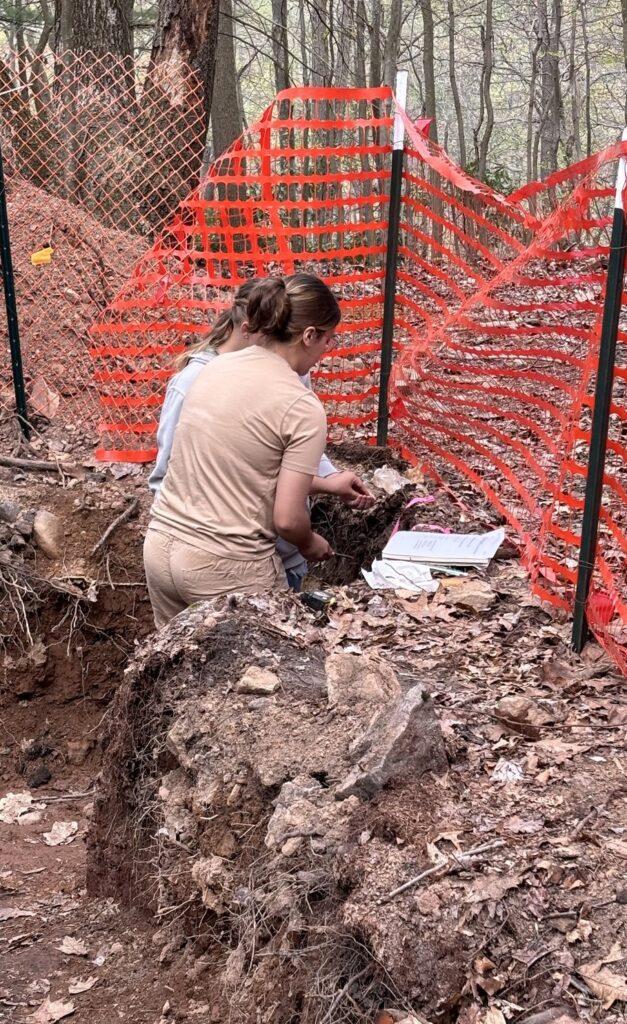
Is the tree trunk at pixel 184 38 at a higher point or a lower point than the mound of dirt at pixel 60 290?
higher

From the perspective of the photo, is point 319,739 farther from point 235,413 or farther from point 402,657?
point 235,413

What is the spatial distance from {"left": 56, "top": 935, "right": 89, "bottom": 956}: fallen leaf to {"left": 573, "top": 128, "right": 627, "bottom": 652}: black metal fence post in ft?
7.06

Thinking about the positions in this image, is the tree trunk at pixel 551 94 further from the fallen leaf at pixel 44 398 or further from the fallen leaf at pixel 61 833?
the fallen leaf at pixel 61 833

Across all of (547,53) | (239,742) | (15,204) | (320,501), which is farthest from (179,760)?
(547,53)

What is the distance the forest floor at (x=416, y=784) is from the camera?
2.31m

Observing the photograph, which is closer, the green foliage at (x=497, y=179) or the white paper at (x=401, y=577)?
the white paper at (x=401, y=577)

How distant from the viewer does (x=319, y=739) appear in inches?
122

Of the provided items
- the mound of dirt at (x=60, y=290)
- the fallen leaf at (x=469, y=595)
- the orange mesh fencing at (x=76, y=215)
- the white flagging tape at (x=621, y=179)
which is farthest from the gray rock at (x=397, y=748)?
the mound of dirt at (x=60, y=290)

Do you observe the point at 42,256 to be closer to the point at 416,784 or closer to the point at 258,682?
the point at 258,682

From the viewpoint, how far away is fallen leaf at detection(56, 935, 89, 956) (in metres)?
3.28

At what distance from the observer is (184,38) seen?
9.20 m

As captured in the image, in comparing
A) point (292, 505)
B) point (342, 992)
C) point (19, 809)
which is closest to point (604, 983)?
point (342, 992)

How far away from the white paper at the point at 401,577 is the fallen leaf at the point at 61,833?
5.83 ft

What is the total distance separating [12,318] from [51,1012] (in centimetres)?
472
